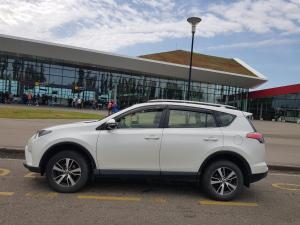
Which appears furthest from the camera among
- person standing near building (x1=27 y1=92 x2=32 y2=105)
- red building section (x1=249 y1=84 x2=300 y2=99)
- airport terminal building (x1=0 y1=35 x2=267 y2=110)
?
red building section (x1=249 y1=84 x2=300 y2=99)

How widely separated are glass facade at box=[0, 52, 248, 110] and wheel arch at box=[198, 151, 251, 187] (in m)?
41.3

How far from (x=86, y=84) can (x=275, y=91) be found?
26675mm

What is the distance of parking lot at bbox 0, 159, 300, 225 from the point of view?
5680 millimetres

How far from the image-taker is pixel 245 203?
22.7 feet

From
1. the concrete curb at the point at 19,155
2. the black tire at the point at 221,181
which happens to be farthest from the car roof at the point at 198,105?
the concrete curb at the point at 19,155

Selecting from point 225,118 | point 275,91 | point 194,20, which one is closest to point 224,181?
point 225,118

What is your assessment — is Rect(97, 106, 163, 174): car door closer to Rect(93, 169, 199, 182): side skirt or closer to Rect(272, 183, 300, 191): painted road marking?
Rect(93, 169, 199, 182): side skirt

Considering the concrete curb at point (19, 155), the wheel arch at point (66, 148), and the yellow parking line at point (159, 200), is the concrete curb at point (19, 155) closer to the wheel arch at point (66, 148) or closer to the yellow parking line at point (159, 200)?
the wheel arch at point (66, 148)

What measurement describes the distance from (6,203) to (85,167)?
1378 millimetres

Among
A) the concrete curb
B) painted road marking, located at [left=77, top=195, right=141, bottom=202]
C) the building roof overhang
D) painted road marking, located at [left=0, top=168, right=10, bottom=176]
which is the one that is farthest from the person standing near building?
painted road marking, located at [left=77, top=195, right=141, bottom=202]

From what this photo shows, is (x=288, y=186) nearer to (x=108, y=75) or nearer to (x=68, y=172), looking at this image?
(x=68, y=172)

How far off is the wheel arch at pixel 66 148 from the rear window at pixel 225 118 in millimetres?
2346

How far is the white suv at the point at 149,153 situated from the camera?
268 inches

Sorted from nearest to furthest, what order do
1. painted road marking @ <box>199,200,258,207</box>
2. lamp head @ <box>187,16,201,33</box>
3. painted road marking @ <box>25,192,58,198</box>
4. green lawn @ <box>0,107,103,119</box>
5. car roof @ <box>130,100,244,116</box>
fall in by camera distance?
painted road marking @ <box>25,192,58,198</box>
painted road marking @ <box>199,200,258,207</box>
car roof @ <box>130,100,244,116</box>
lamp head @ <box>187,16,201,33</box>
green lawn @ <box>0,107,103,119</box>
